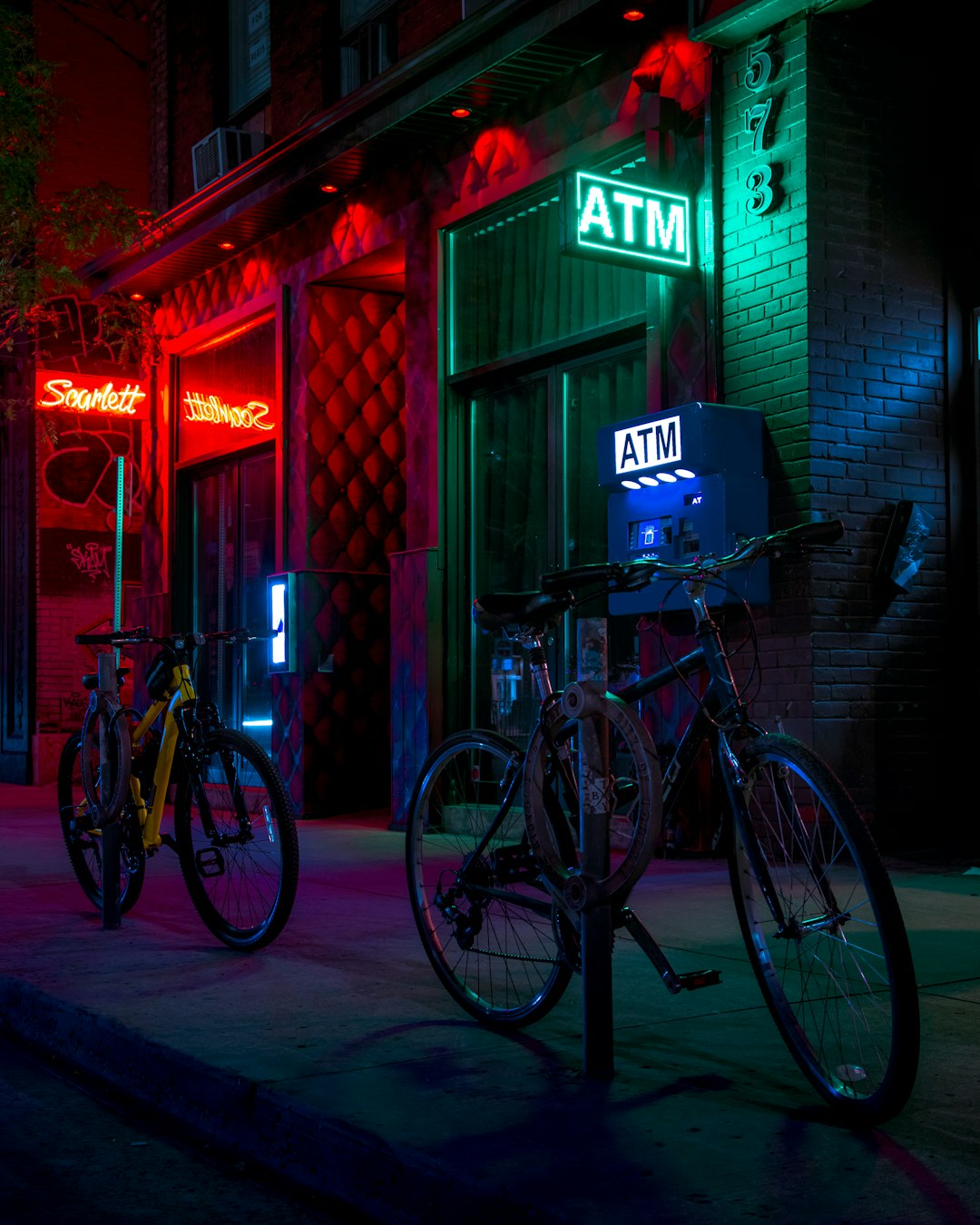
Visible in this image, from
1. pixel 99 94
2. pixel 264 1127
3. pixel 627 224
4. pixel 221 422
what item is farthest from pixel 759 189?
pixel 99 94

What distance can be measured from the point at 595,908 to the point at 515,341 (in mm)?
7389

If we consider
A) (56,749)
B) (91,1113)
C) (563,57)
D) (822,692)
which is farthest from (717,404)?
(56,749)

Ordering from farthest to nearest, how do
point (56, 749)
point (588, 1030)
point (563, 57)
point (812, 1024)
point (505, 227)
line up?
1. point (56, 749)
2. point (505, 227)
3. point (563, 57)
4. point (812, 1024)
5. point (588, 1030)

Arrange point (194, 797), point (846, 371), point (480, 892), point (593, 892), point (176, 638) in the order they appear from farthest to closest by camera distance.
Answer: point (846, 371) → point (176, 638) → point (194, 797) → point (480, 892) → point (593, 892)

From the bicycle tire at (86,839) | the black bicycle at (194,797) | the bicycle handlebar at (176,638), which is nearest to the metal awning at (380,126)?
the bicycle handlebar at (176,638)

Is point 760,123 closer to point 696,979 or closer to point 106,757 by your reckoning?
point 106,757

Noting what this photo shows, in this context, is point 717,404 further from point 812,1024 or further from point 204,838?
point 812,1024

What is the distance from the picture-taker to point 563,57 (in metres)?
9.72

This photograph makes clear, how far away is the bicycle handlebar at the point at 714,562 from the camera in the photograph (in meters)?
3.85

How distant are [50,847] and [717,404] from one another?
5.63m

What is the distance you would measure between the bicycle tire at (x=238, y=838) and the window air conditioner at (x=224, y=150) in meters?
9.29

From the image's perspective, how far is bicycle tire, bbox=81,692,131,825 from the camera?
250 inches

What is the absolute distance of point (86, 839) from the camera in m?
7.29

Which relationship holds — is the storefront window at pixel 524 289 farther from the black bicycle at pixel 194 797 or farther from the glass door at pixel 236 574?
the black bicycle at pixel 194 797
